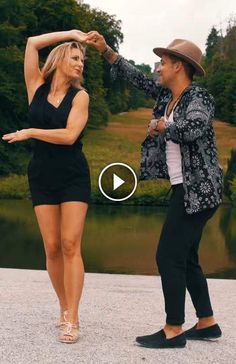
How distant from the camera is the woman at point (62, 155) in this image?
3588mm

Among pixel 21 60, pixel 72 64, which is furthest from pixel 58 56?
pixel 21 60

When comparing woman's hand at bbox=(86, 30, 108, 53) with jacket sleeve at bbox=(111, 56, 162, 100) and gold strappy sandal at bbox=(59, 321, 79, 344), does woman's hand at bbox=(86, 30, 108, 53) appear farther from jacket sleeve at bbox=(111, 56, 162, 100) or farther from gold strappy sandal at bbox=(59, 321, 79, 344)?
gold strappy sandal at bbox=(59, 321, 79, 344)

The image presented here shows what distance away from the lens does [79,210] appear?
362cm

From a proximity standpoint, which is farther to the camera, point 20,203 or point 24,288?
point 20,203

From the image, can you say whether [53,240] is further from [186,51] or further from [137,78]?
[186,51]

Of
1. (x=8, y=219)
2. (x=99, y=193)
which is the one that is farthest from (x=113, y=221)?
(x=99, y=193)

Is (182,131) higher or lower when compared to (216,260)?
higher

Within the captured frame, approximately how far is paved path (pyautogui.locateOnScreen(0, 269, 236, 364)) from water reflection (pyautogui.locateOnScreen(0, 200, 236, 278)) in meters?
2.99

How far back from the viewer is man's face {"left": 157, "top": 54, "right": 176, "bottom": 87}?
3.55 m

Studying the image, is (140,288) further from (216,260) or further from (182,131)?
(216,260)

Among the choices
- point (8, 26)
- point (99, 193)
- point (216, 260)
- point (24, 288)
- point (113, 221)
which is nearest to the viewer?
point (24, 288)

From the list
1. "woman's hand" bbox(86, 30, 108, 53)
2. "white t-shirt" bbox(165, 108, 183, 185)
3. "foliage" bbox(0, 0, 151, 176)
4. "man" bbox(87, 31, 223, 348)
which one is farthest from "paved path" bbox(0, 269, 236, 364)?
"foliage" bbox(0, 0, 151, 176)

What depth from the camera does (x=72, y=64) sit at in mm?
3662

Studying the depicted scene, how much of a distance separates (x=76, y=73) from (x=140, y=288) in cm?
279
